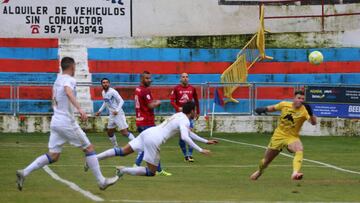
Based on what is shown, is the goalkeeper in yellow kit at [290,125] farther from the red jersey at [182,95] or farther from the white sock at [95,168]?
the red jersey at [182,95]

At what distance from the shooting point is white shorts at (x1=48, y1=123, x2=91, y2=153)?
13859 mm

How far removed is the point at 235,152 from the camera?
24188 mm

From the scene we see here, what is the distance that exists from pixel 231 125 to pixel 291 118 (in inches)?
633

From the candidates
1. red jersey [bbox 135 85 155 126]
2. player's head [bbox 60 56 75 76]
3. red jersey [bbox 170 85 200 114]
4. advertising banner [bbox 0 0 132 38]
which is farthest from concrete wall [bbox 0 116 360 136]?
player's head [bbox 60 56 75 76]

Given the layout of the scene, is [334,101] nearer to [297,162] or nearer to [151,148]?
[297,162]

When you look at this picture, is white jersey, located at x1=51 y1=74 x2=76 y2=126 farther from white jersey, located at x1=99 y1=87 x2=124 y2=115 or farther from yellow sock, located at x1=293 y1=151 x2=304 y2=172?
white jersey, located at x1=99 y1=87 x2=124 y2=115

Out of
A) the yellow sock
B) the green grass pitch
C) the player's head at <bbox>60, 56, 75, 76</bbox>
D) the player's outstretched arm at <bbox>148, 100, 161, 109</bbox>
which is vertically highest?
the player's head at <bbox>60, 56, 75, 76</bbox>

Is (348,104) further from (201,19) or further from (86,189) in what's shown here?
(86,189)

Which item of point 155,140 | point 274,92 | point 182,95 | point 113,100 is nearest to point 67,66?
point 155,140

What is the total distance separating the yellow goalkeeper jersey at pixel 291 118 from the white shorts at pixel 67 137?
4305 mm

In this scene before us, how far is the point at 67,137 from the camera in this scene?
13953 millimetres

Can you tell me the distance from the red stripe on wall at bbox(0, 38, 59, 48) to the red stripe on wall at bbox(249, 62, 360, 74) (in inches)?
333

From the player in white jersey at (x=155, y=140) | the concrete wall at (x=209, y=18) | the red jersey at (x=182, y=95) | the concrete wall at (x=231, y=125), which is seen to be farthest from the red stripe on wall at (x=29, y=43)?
the player in white jersey at (x=155, y=140)

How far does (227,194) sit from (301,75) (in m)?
22.7
